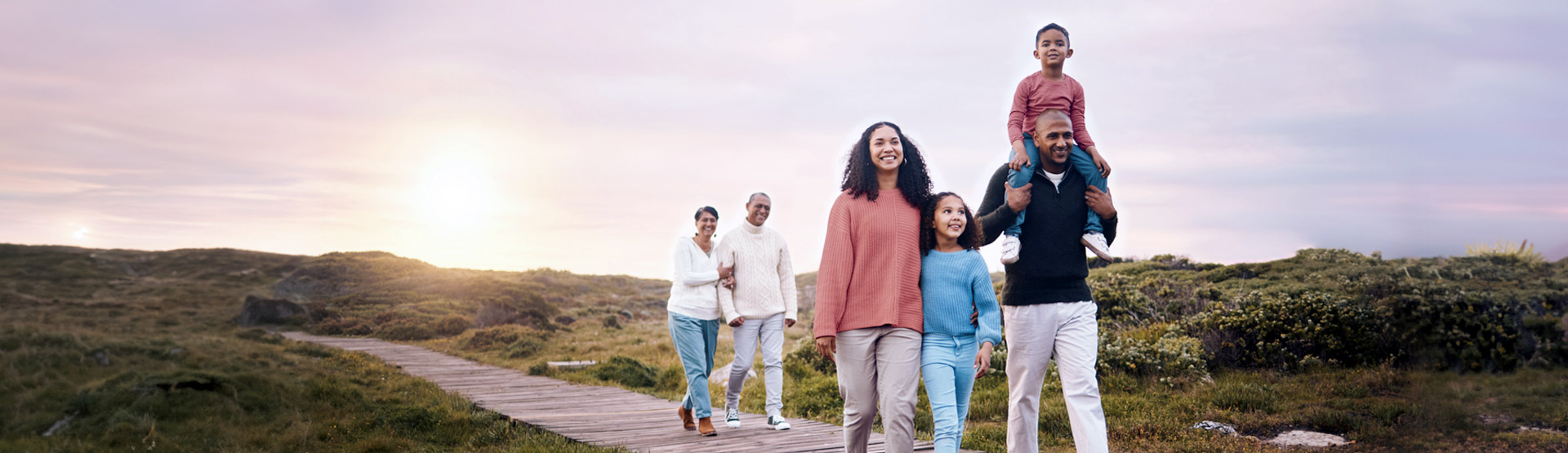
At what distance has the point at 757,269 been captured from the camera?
6.64 metres

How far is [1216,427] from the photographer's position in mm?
6988

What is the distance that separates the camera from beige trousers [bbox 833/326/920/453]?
11.2ft

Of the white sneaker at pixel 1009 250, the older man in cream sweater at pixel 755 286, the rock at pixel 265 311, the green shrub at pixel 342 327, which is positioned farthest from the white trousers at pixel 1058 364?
the rock at pixel 265 311

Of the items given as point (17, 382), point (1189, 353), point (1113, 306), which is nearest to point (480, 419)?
point (1189, 353)

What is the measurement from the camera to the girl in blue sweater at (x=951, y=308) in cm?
346

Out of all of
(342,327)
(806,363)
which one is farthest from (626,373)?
(342,327)

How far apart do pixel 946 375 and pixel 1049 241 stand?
99cm

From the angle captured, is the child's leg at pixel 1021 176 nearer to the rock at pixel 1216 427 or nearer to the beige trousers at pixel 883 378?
the beige trousers at pixel 883 378

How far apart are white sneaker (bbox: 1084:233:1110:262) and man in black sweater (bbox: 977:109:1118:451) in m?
0.04

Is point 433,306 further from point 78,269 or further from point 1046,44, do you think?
point 1046,44

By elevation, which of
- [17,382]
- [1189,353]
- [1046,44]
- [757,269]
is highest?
[1046,44]

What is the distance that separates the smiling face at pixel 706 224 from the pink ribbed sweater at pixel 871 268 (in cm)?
342

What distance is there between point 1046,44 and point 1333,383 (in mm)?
6849

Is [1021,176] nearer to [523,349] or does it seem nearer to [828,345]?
[828,345]
